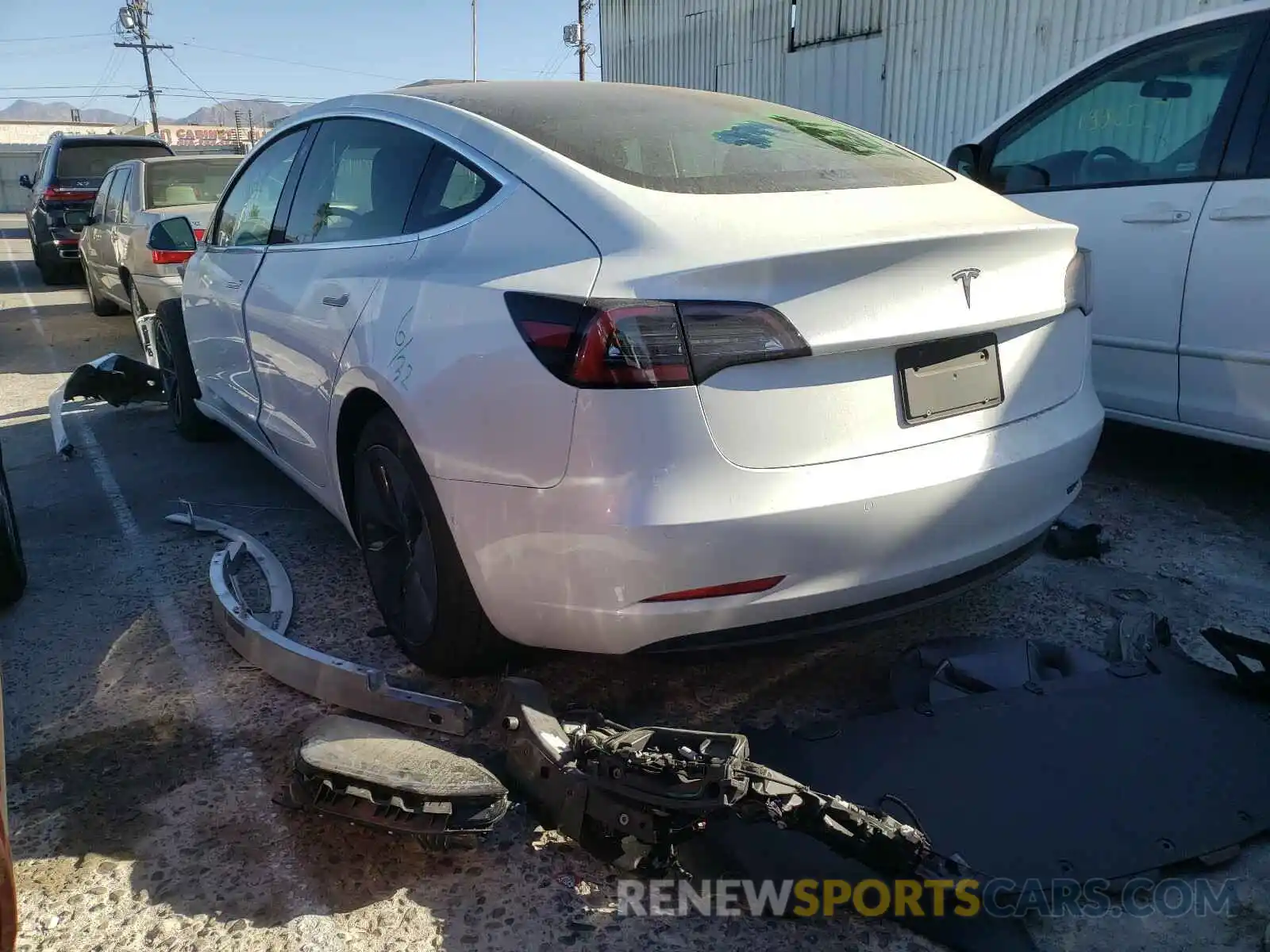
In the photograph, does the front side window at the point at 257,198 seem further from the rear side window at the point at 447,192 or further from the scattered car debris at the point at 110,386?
the scattered car debris at the point at 110,386

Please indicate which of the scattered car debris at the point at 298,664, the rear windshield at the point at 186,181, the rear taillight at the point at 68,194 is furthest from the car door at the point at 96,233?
the scattered car debris at the point at 298,664

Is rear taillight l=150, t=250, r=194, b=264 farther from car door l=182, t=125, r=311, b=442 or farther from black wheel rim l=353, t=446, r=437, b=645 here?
black wheel rim l=353, t=446, r=437, b=645

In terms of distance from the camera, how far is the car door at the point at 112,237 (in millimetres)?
8961

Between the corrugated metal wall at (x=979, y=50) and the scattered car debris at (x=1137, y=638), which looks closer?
the scattered car debris at (x=1137, y=638)

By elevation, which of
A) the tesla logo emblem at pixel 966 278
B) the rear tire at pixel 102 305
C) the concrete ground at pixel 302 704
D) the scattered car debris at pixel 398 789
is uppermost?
the tesla logo emblem at pixel 966 278

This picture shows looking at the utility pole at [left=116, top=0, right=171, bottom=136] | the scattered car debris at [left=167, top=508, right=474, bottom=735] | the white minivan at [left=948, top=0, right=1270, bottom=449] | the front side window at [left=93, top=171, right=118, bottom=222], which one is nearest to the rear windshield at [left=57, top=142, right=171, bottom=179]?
the front side window at [left=93, top=171, right=118, bottom=222]

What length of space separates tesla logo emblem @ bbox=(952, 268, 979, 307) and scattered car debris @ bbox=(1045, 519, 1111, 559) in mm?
1574

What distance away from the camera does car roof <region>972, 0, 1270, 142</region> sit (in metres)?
3.64

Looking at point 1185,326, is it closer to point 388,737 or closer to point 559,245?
point 559,245

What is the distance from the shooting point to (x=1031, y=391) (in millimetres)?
2451

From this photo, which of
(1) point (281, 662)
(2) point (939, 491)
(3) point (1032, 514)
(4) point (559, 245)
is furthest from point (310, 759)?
(3) point (1032, 514)

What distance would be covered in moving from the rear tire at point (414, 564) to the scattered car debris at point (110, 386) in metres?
3.35

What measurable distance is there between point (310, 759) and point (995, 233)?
190 cm

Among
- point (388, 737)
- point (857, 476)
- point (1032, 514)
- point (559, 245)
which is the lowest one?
point (388, 737)
